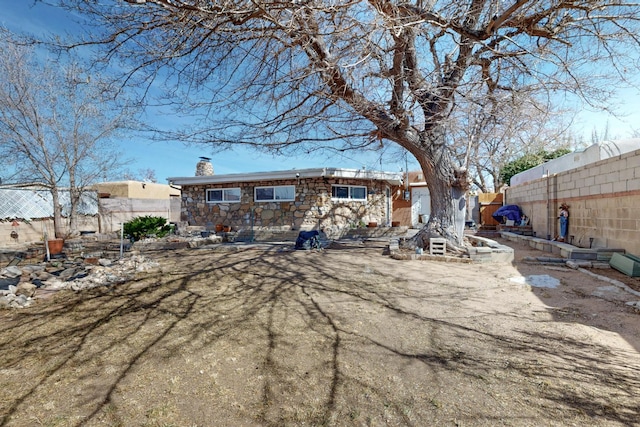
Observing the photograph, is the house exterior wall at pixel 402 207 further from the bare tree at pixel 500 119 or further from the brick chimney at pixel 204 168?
the brick chimney at pixel 204 168

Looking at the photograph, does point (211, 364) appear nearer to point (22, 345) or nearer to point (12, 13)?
point (22, 345)

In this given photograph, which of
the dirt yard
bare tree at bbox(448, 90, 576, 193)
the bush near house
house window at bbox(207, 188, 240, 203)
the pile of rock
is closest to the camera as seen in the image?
the dirt yard

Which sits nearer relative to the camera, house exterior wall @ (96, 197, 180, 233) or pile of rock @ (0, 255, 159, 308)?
pile of rock @ (0, 255, 159, 308)

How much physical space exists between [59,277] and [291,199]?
27.7 ft

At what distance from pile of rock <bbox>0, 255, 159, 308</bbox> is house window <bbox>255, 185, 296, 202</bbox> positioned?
6964 millimetres

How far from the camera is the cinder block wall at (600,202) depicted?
612 cm

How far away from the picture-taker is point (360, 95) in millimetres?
6199

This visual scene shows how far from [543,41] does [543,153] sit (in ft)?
49.3

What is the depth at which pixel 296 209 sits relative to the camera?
13.2 meters

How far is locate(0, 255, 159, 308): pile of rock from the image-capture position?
183 inches

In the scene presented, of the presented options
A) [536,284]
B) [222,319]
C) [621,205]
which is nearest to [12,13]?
[222,319]

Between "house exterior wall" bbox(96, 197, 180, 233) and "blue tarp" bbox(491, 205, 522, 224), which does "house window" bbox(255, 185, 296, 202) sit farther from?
"blue tarp" bbox(491, 205, 522, 224)

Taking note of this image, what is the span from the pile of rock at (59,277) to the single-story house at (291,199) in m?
6.76

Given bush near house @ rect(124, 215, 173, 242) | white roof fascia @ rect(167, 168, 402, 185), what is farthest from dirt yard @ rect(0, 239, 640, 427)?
white roof fascia @ rect(167, 168, 402, 185)
